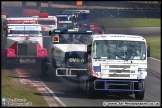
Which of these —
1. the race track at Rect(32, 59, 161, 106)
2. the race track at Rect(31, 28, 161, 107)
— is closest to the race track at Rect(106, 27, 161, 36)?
the race track at Rect(31, 28, 161, 107)

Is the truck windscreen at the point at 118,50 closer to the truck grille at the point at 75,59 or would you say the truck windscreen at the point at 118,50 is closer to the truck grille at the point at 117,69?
the truck grille at the point at 117,69

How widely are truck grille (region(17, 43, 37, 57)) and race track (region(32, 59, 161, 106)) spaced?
15.2 feet

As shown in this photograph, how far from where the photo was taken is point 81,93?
19094 mm

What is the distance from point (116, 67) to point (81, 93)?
2388mm

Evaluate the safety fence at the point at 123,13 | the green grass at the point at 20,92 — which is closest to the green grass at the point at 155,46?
the safety fence at the point at 123,13

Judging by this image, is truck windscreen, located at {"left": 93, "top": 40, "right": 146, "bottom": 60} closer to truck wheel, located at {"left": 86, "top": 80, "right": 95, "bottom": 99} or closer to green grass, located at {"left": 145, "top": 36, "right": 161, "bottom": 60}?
truck wheel, located at {"left": 86, "top": 80, "right": 95, "bottom": 99}

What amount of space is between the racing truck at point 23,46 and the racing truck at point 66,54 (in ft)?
13.1

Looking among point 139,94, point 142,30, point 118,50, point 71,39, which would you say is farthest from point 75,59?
point 142,30

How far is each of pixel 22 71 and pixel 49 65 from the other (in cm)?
360

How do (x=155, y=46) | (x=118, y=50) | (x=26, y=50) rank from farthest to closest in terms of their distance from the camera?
1. (x=155, y=46)
2. (x=26, y=50)
3. (x=118, y=50)

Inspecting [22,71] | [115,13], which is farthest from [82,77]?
[115,13]

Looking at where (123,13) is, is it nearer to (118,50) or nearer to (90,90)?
(118,50)

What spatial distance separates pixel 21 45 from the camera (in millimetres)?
28094

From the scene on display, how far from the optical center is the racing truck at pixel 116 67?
17.2 meters
